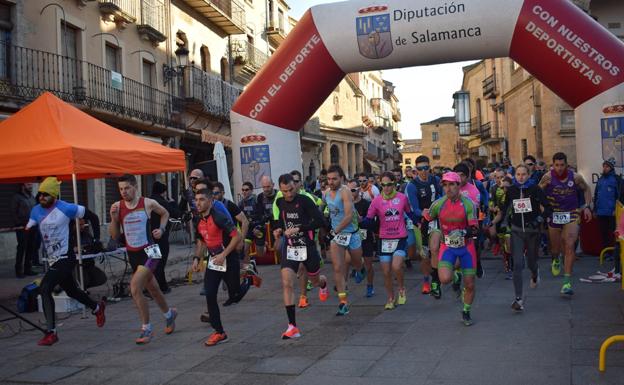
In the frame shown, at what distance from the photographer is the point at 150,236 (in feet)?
23.5

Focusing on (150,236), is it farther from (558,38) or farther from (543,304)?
(558,38)

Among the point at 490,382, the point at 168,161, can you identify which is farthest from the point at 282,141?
the point at 490,382

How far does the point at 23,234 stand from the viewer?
1182 cm

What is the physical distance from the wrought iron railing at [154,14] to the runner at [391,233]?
14.6m

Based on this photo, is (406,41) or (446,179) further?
(406,41)

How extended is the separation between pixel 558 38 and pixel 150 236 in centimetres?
747

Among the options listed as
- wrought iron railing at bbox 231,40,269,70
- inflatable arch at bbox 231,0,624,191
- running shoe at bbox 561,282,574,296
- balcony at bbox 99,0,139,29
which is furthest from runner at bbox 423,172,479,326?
wrought iron railing at bbox 231,40,269,70

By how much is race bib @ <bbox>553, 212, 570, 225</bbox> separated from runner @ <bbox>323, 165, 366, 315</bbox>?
2642 millimetres

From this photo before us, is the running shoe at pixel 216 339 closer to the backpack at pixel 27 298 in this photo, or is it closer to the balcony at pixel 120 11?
the backpack at pixel 27 298

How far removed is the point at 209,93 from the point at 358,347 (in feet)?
63.9

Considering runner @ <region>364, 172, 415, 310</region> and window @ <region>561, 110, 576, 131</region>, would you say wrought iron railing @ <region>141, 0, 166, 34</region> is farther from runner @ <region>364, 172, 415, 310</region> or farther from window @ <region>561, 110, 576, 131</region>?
window @ <region>561, 110, 576, 131</region>

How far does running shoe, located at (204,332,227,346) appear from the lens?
6.46 metres

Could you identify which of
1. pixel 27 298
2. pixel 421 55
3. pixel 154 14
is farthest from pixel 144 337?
pixel 154 14

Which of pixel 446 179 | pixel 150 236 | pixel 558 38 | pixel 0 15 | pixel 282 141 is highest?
pixel 0 15
